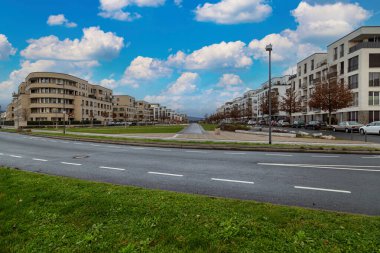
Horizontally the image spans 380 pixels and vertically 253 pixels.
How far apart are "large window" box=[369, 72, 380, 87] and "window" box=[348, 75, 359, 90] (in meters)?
1.96

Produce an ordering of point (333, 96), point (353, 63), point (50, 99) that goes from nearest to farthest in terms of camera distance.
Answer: point (333, 96), point (353, 63), point (50, 99)

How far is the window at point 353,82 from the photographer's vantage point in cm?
4449

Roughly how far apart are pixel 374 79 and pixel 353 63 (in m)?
4.84

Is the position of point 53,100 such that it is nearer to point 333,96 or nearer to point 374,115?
point 333,96

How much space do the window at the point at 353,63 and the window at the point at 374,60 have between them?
1910mm

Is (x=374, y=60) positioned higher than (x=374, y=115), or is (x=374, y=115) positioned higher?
(x=374, y=60)

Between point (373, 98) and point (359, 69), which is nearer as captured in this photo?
point (373, 98)

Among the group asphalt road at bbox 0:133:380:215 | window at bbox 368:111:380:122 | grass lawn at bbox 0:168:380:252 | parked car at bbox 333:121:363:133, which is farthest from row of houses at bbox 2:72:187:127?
grass lawn at bbox 0:168:380:252

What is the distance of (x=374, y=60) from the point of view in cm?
4284

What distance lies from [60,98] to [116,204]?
280 ft

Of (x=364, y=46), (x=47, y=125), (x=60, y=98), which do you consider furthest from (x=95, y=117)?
(x=364, y=46)

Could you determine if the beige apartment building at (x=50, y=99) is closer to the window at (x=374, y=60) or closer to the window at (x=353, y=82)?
the window at (x=353, y=82)

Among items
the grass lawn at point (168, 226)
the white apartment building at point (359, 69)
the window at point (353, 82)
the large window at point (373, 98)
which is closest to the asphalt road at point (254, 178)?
the grass lawn at point (168, 226)

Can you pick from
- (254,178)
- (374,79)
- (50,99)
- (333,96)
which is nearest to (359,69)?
(374,79)
